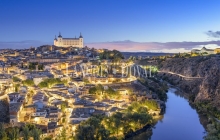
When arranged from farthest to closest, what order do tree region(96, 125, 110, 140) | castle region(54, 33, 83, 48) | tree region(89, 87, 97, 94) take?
castle region(54, 33, 83, 48), tree region(89, 87, 97, 94), tree region(96, 125, 110, 140)

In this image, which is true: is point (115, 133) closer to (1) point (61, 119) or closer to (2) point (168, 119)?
(1) point (61, 119)

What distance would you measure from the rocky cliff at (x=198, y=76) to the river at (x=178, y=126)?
7.94 feet

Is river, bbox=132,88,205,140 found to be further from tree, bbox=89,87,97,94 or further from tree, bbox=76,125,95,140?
tree, bbox=89,87,97,94

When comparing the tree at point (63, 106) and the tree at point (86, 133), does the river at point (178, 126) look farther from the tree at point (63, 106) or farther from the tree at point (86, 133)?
the tree at point (63, 106)

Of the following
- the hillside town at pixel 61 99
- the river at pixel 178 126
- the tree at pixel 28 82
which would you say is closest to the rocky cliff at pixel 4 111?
the hillside town at pixel 61 99

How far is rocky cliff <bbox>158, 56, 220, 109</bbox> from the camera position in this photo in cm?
2338

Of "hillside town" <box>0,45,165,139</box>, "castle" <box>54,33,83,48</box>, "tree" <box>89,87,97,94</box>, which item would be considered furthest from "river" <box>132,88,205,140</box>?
"castle" <box>54,33,83,48</box>

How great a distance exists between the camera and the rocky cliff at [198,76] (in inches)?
920

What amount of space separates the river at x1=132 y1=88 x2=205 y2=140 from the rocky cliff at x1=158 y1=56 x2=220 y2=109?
95.3 inches

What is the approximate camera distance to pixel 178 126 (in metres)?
16.8

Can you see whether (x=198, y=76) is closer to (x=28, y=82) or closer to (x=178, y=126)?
(x=178, y=126)

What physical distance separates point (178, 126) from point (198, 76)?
17.2 meters

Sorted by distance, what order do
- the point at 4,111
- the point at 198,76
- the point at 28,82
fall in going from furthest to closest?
the point at 198,76
the point at 28,82
the point at 4,111

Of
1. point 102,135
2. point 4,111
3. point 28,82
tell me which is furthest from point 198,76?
point 4,111
